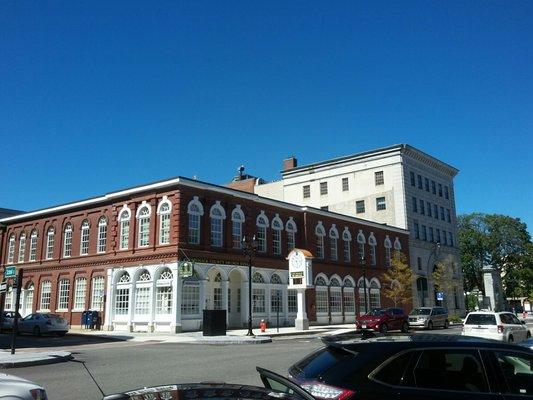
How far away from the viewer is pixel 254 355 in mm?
17938

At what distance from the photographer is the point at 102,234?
129 ft

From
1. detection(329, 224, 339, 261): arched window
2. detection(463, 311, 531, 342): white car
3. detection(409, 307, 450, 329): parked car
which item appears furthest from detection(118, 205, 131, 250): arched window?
detection(463, 311, 531, 342): white car

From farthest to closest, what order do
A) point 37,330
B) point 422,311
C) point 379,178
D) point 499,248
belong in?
point 499,248, point 379,178, point 422,311, point 37,330

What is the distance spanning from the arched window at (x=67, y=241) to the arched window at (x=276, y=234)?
54.5 ft

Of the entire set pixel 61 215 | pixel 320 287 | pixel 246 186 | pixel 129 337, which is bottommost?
pixel 129 337

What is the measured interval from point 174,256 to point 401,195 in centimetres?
3256

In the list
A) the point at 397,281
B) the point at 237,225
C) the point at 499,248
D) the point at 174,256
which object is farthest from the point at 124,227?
the point at 499,248

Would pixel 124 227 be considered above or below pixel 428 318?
above

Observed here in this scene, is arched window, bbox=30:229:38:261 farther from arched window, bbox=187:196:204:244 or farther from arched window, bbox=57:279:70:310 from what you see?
arched window, bbox=187:196:204:244

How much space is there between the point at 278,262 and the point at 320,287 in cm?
570

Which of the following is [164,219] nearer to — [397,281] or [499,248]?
[397,281]

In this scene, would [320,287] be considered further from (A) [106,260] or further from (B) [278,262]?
(A) [106,260]

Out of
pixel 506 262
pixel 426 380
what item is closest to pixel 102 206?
pixel 426 380

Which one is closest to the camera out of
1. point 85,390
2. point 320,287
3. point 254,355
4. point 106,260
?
point 85,390
